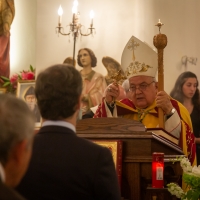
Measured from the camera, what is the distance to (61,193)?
82.0 inches

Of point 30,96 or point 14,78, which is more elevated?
point 14,78

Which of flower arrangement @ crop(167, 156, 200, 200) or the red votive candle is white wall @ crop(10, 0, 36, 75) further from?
flower arrangement @ crop(167, 156, 200, 200)

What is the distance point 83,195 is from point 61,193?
88 mm

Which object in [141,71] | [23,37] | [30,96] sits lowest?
[30,96]

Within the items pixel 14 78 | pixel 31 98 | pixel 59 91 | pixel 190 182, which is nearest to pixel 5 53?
pixel 14 78

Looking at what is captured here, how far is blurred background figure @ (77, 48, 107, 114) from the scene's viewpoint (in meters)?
8.12

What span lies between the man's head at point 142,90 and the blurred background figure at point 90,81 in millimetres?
2898

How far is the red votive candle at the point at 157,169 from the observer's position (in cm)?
322

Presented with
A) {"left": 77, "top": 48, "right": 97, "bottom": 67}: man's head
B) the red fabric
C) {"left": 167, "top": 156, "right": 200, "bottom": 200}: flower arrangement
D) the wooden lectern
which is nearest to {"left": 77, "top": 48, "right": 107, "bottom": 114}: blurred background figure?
{"left": 77, "top": 48, "right": 97, "bottom": 67}: man's head

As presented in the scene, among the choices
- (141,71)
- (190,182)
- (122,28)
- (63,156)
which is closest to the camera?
(63,156)

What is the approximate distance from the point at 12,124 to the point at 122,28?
6.86 m

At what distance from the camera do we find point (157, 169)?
10.6ft

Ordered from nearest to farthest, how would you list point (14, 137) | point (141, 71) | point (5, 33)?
point (14, 137)
point (141, 71)
point (5, 33)

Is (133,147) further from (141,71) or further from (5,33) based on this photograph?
(5,33)
